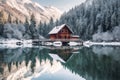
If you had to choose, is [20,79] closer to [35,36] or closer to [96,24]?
[96,24]

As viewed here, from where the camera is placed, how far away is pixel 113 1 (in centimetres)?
12175

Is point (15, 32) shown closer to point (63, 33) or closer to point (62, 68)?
point (63, 33)

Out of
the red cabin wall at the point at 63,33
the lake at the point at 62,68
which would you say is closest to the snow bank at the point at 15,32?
the red cabin wall at the point at 63,33

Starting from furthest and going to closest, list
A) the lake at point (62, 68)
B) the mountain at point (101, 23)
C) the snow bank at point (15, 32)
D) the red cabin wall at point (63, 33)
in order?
the snow bank at point (15, 32) → the mountain at point (101, 23) → the red cabin wall at point (63, 33) → the lake at point (62, 68)

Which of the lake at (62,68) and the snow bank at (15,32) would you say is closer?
the lake at (62,68)

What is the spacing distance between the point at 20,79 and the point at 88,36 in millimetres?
101979

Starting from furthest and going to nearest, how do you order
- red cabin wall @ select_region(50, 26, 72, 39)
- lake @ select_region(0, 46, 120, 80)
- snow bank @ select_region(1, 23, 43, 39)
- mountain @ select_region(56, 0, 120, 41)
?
snow bank @ select_region(1, 23, 43, 39) → mountain @ select_region(56, 0, 120, 41) → red cabin wall @ select_region(50, 26, 72, 39) → lake @ select_region(0, 46, 120, 80)

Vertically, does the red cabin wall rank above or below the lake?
above

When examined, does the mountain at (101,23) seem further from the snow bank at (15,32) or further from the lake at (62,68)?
the lake at (62,68)

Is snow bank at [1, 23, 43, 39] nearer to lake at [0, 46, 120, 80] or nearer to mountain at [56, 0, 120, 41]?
mountain at [56, 0, 120, 41]

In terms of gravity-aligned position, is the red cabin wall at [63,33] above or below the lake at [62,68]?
above

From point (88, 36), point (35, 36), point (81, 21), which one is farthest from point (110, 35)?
point (35, 36)

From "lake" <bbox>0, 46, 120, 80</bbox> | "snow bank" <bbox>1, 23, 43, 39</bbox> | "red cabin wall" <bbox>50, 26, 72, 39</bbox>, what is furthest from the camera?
"snow bank" <bbox>1, 23, 43, 39</bbox>

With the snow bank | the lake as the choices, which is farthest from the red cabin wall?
the lake
